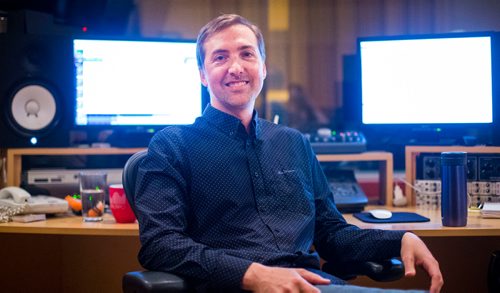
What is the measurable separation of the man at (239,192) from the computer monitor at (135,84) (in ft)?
2.18

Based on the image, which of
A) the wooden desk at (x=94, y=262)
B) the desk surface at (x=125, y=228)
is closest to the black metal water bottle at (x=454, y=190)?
the desk surface at (x=125, y=228)

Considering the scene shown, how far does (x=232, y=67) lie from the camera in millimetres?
1667

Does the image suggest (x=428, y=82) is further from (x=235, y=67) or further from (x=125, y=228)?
(x=125, y=228)

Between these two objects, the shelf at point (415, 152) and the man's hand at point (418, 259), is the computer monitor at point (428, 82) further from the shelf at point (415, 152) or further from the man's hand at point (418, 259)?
the man's hand at point (418, 259)

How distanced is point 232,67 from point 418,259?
70 cm

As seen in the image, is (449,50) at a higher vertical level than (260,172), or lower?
higher

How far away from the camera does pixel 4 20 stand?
2.37m

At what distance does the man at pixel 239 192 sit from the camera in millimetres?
1510

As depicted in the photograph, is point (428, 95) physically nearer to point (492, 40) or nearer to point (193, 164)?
point (492, 40)

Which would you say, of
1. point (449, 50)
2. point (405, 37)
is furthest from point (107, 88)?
point (449, 50)

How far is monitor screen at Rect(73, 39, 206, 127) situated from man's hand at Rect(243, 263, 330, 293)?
3.85 feet

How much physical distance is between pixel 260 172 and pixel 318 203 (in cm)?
22

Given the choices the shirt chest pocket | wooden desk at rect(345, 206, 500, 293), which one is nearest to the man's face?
the shirt chest pocket

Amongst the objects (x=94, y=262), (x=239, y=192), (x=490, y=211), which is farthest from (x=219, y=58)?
A: (x=94, y=262)
